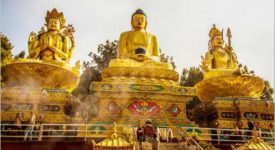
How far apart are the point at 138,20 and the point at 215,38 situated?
3144 mm

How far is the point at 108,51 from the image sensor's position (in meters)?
22.4

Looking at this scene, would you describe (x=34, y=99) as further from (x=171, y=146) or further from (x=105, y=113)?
(x=171, y=146)

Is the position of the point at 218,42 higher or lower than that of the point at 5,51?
higher

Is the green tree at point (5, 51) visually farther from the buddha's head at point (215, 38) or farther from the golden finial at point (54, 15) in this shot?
the buddha's head at point (215, 38)

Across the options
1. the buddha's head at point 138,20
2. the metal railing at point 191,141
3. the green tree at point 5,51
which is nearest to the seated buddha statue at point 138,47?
the buddha's head at point 138,20

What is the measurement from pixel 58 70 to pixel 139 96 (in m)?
2.82

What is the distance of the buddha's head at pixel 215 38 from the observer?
15367 millimetres

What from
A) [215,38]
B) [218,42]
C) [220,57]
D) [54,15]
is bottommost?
[220,57]

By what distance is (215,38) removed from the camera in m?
15.5

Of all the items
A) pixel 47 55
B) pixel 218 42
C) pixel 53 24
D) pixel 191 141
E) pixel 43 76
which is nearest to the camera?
pixel 191 141

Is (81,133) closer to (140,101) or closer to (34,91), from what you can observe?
(34,91)

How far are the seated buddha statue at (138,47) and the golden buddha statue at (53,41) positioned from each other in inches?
74.2

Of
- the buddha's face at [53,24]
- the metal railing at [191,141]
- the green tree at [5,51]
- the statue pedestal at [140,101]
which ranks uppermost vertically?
the buddha's face at [53,24]

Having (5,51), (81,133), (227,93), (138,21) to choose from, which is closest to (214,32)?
(227,93)
